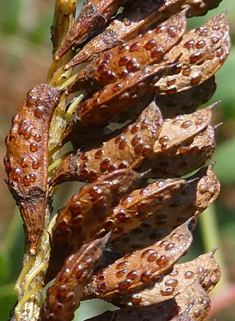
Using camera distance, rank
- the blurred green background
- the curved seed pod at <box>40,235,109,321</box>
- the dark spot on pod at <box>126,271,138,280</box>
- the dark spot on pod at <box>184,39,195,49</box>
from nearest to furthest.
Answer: the curved seed pod at <box>40,235,109,321</box> → the dark spot on pod at <box>126,271,138,280</box> → the dark spot on pod at <box>184,39,195,49</box> → the blurred green background

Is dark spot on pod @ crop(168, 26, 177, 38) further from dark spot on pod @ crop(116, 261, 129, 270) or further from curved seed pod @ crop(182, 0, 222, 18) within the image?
dark spot on pod @ crop(116, 261, 129, 270)

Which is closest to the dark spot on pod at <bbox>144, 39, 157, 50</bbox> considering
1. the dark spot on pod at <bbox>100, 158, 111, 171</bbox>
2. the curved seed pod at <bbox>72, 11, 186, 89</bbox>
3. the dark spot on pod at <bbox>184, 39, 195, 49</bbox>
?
the curved seed pod at <bbox>72, 11, 186, 89</bbox>

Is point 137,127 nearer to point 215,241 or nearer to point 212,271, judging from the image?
point 212,271

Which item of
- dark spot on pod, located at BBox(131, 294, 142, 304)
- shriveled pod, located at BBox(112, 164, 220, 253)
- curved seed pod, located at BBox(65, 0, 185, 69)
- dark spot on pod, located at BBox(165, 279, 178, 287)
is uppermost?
curved seed pod, located at BBox(65, 0, 185, 69)

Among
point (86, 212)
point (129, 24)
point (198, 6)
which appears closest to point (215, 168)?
point (198, 6)

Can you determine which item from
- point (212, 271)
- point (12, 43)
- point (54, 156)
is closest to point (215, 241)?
point (212, 271)
